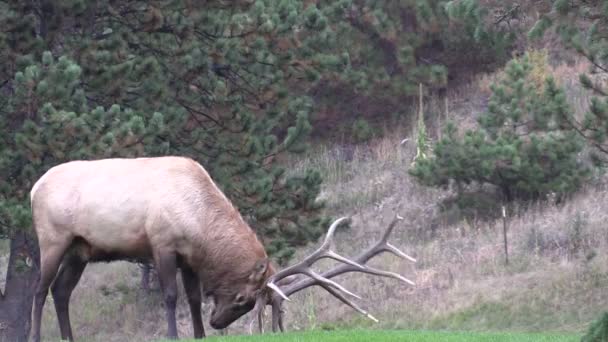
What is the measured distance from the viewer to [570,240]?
19938 mm

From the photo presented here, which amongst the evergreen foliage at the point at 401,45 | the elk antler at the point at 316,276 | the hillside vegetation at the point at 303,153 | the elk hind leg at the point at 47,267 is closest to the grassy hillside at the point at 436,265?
the hillside vegetation at the point at 303,153

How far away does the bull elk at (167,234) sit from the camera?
42.0 feet

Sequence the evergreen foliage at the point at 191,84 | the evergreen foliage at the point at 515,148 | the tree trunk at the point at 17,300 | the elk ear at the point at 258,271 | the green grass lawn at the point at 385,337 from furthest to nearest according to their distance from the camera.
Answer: the evergreen foliage at the point at 515,148
the tree trunk at the point at 17,300
the evergreen foliage at the point at 191,84
the elk ear at the point at 258,271
the green grass lawn at the point at 385,337

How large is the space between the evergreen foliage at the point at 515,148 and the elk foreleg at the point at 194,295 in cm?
847

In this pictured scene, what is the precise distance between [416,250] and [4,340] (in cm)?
830

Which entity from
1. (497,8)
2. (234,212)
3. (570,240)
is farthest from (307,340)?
(570,240)

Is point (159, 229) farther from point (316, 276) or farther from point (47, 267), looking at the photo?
point (316, 276)

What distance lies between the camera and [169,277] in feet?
41.6

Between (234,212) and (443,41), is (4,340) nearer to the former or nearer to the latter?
(234,212)

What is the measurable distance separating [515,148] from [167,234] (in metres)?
9.28

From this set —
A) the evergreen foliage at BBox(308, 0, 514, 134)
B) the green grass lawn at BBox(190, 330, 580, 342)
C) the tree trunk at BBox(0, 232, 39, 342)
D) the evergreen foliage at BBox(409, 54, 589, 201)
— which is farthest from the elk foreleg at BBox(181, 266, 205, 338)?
the evergreen foliage at BBox(308, 0, 514, 134)

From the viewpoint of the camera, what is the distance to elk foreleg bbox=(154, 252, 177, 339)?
41.6ft

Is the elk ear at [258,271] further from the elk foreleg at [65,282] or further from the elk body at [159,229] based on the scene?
the elk foreleg at [65,282]

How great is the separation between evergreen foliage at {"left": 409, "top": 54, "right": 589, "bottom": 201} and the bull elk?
25.5 ft
